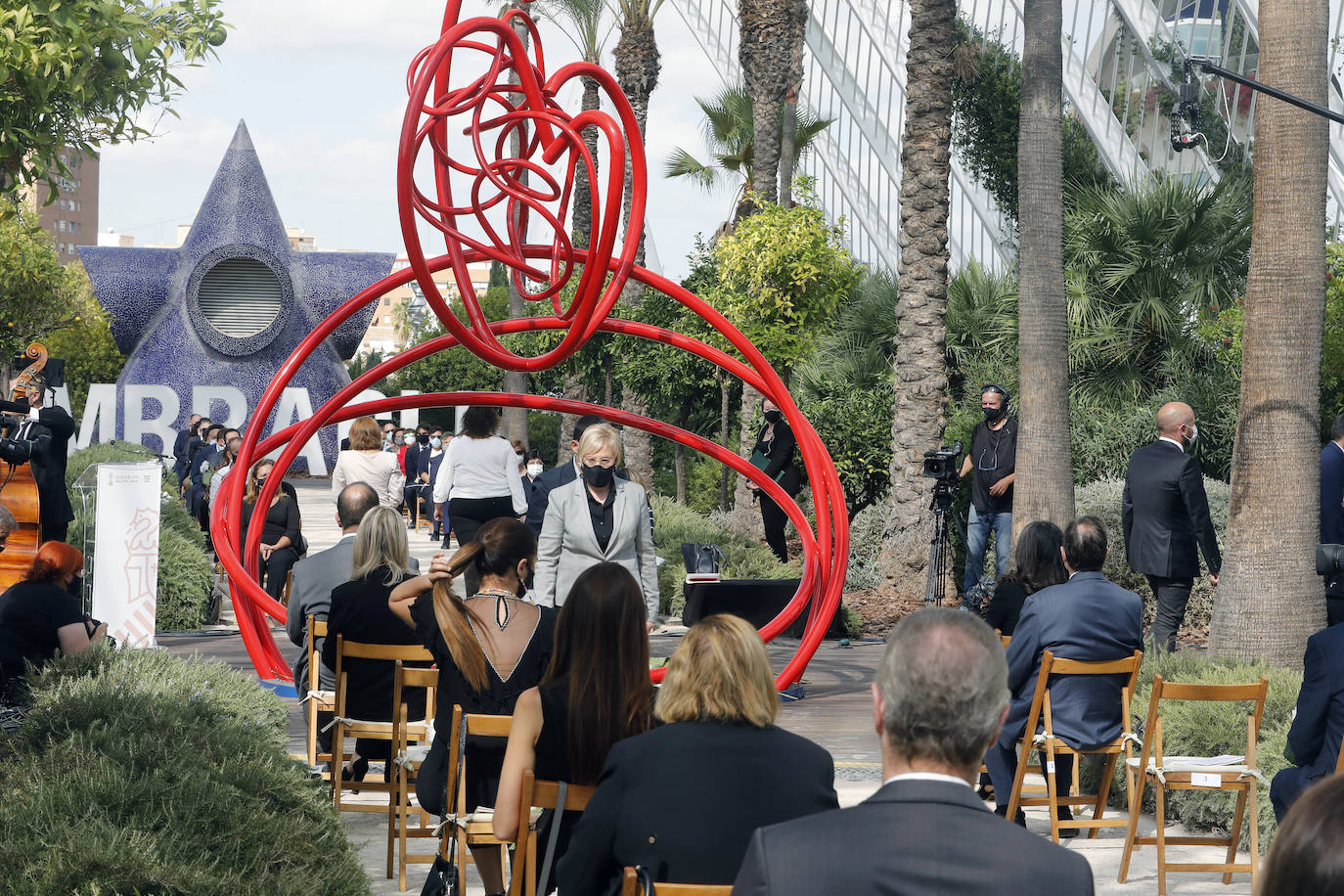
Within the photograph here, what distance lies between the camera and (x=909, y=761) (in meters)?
2.09

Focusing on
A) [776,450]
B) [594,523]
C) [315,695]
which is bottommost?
[315,695]

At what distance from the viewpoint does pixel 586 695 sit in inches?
140

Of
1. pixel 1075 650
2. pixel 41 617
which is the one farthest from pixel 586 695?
pixel 41 617

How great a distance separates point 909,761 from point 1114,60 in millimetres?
27808

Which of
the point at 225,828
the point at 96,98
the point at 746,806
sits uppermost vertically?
the point at 96,98

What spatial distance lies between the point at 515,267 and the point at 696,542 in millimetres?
6713

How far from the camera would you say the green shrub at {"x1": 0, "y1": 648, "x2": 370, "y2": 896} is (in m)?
3.72

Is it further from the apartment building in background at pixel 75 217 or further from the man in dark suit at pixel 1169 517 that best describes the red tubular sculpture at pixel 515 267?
the apartment building in background at pixel 75 217

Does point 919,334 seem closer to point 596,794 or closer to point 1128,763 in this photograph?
point 1128,763

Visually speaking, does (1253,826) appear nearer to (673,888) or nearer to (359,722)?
(673,888)

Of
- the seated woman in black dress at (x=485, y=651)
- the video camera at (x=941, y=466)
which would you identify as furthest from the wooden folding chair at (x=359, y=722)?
the video camera at (x=941, y=466)

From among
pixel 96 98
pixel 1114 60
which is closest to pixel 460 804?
pixel 96 98

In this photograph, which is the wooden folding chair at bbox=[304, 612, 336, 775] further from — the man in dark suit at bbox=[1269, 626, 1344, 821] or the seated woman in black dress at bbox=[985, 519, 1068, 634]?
the man in dark suit at bbox=[1269, 626, 1344, 821]

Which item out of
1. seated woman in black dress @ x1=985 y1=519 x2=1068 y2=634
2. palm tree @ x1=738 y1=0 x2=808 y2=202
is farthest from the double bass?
palm tree @ x1=738 y1=0 x2=808 y2=202
